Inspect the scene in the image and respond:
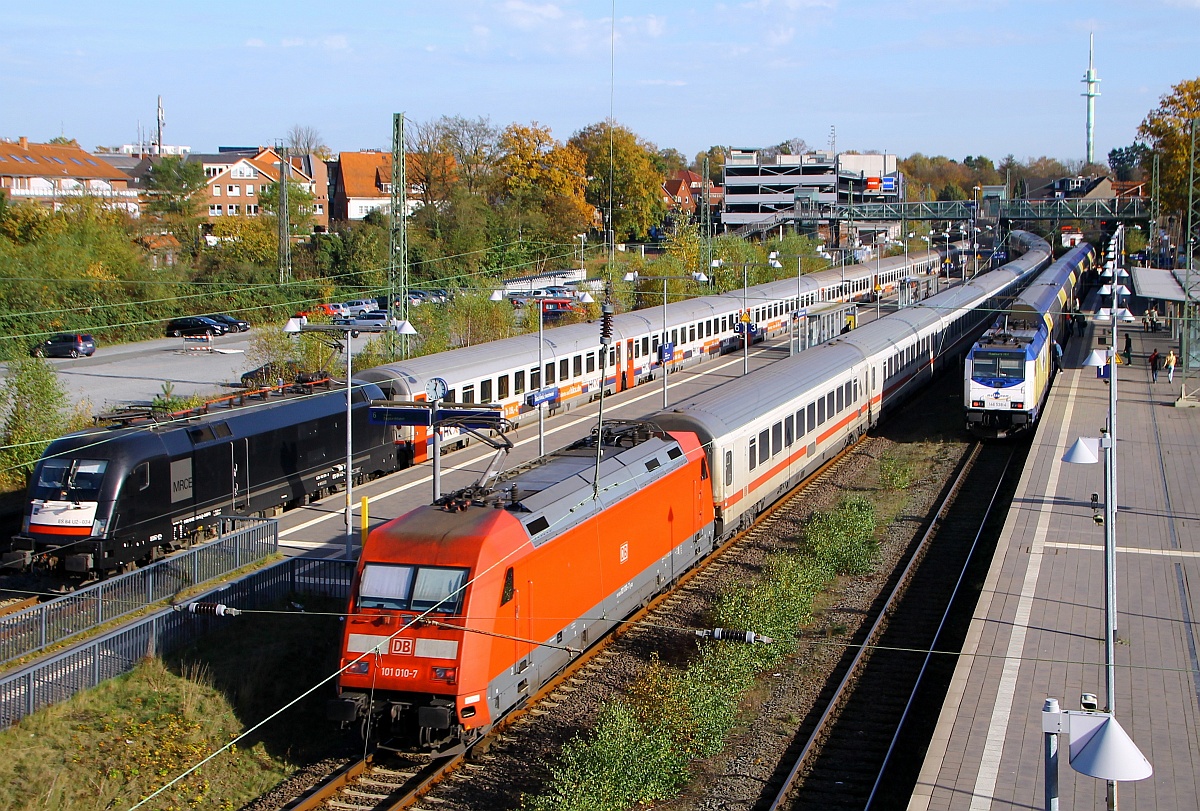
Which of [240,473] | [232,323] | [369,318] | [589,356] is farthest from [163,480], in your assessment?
[232,323]

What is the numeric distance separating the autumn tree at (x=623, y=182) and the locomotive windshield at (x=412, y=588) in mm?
93907

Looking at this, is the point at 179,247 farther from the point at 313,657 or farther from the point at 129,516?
the point at 313,657

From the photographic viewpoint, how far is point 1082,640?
15.8m

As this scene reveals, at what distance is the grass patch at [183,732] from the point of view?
494 inches

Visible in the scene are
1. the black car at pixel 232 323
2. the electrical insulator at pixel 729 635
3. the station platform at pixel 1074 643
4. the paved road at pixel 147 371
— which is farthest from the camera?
the black car at pixel 232 323

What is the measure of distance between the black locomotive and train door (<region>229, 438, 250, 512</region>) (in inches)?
0.8

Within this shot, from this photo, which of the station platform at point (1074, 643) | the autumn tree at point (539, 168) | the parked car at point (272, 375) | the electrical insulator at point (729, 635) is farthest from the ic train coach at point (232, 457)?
the autumn tree at point (539, 168)

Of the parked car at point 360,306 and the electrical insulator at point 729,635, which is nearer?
the electrical insulator at point 729,635

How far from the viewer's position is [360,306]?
206ft

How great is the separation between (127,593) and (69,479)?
328 centimetres

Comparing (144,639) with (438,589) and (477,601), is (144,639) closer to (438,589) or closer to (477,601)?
(438,589)

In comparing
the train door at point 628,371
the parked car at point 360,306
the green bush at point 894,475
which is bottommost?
the green bush at point 894,475

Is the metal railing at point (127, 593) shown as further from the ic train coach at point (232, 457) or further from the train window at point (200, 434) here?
the train window at point (200, 434)

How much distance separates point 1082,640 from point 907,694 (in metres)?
2.83
